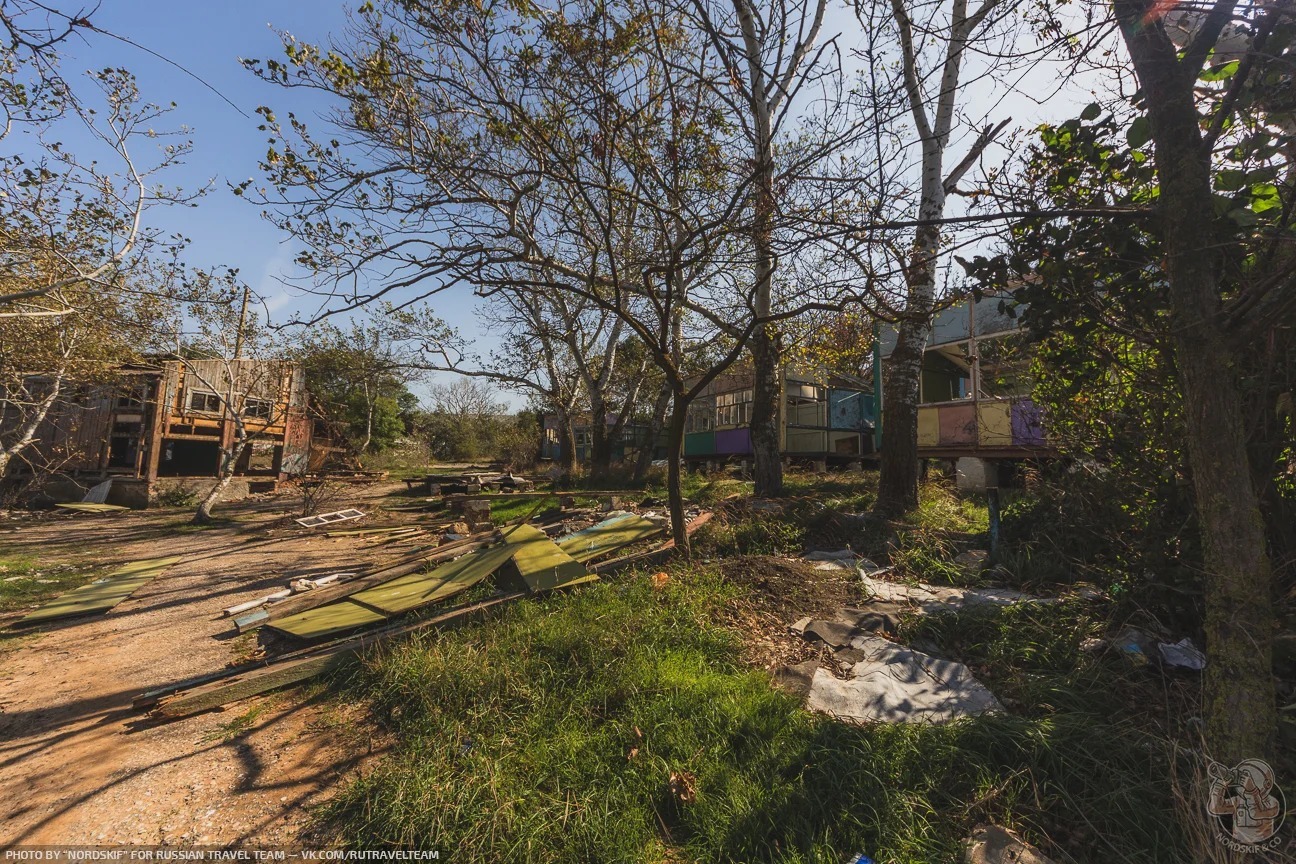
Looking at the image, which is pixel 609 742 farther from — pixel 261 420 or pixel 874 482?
pixel 261 420

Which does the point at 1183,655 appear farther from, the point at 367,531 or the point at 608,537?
the point at 367,531

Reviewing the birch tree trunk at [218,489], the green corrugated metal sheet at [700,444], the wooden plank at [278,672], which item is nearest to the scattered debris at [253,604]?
the wooden plank at [278,672]

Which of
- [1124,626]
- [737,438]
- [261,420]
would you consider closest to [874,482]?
[1124,626]

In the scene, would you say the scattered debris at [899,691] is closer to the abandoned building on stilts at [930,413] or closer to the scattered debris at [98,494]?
the abandoned building on stilts at [930,413]

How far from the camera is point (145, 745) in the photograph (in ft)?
9.96

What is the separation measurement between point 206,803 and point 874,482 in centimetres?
1044

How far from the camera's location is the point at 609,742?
2768mm

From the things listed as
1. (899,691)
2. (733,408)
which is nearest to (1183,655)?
(899,691)

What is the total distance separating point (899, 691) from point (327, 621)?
4324 millimetres

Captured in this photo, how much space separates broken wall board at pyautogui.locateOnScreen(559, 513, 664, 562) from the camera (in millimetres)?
5871

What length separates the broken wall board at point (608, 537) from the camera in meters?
5.87

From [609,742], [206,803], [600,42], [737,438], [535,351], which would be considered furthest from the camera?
[737,438]

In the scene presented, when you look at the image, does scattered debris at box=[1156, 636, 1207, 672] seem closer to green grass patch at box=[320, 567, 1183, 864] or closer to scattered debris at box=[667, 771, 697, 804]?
green grass patch at box=[320, 567, 1183, 864]

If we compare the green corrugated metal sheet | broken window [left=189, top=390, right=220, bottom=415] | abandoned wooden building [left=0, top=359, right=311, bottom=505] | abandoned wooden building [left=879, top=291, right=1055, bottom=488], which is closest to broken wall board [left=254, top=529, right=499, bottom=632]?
abandoned wooden building [left=879, top=291, right=1055, bottom=488]
